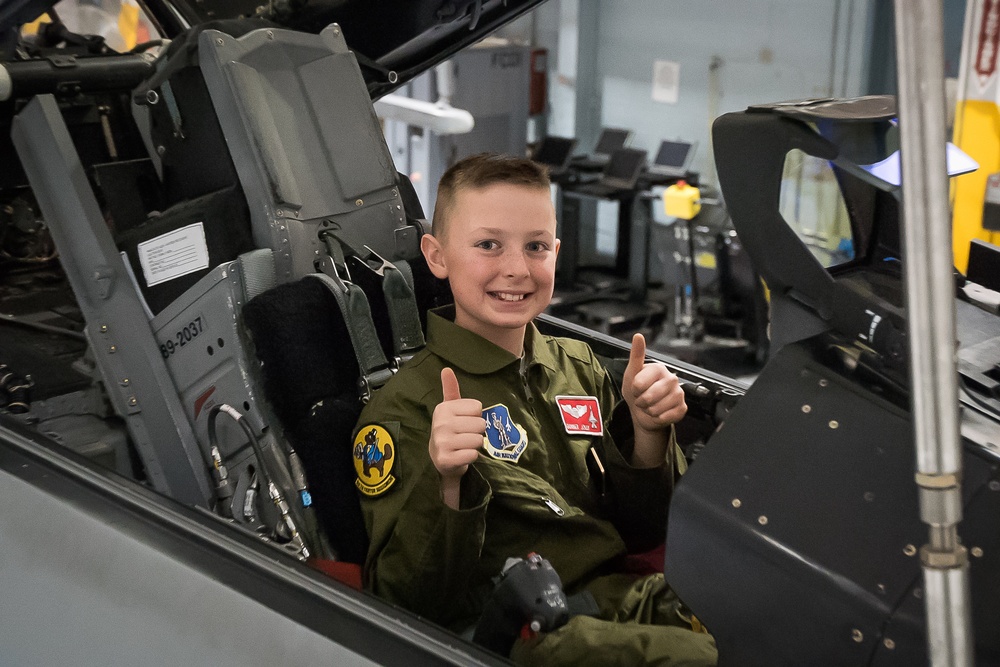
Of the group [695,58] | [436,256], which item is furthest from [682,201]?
[436,256]

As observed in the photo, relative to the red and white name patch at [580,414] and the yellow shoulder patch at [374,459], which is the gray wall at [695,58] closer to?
the red and white name patch at [580,414]

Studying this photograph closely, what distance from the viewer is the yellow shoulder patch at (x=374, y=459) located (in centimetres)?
153

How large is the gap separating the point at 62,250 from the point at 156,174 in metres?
0.22

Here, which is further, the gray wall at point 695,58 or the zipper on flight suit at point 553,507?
the gray wall at point 695,58

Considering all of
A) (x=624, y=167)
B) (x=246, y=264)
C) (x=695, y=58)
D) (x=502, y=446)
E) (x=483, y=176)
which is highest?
(x=483, y=176)

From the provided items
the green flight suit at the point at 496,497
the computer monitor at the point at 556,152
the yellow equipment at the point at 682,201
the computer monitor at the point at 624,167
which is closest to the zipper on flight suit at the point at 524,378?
the green flight suit at the point at 496,497

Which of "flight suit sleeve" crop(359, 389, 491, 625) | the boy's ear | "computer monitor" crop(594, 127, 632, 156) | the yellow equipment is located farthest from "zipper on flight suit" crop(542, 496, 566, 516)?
"computer monitor" crop(594, 127, 632, 156)

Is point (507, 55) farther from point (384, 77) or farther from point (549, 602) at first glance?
point (549, 602)

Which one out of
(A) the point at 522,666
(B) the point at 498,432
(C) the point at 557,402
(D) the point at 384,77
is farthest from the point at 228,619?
(D) the point at 384,77

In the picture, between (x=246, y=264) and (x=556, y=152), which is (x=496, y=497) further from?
(x=556, y=152)

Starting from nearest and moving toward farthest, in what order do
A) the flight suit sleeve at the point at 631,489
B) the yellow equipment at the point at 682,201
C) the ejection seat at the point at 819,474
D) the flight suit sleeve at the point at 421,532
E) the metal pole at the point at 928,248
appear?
the metal pole at the point at 928,248, the ejection seat at the point at 819,474, the flight suit sleeve at the point at 421,532, the flight suit sleeve at the point at 631,489, the yellow equipment at the point at 682,201

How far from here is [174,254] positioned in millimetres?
1836

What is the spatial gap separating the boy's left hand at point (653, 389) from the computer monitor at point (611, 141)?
437 centimetres

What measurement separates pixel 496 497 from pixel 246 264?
57cm
